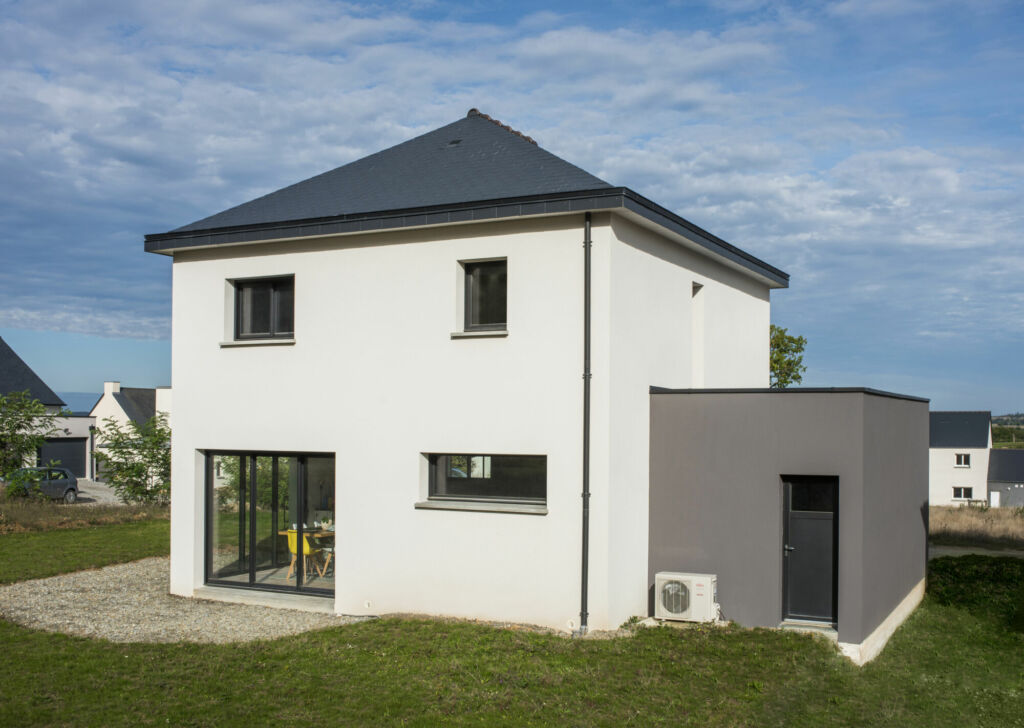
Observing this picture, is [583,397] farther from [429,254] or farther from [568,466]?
[429,254]

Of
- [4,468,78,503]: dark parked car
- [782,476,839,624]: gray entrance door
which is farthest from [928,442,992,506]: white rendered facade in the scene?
[782,476,839,624]: gray entrance door

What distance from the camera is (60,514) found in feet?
75.5

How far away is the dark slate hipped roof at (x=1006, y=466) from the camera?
57125 mm

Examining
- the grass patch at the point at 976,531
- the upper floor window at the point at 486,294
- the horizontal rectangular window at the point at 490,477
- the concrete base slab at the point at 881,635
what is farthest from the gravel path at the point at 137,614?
the grass patch at the point at 976,531

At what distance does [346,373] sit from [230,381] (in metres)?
2.00

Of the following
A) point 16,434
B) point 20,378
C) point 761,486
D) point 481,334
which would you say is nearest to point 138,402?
point 20,378

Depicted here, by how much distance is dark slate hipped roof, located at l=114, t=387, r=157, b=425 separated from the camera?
5206 centimetres

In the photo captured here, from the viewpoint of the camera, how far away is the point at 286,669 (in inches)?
350

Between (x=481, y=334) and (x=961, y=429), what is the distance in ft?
195

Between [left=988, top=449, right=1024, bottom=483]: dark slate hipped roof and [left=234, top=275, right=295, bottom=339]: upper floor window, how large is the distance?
5745cm

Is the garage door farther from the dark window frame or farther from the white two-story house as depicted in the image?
the white two-story house

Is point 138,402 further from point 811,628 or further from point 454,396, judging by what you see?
point 811,628

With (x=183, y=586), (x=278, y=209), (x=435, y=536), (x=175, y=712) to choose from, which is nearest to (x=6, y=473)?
(x=183, y=586)

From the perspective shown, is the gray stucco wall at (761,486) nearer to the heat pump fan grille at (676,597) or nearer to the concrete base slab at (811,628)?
the concrete base slab at (811,628)
